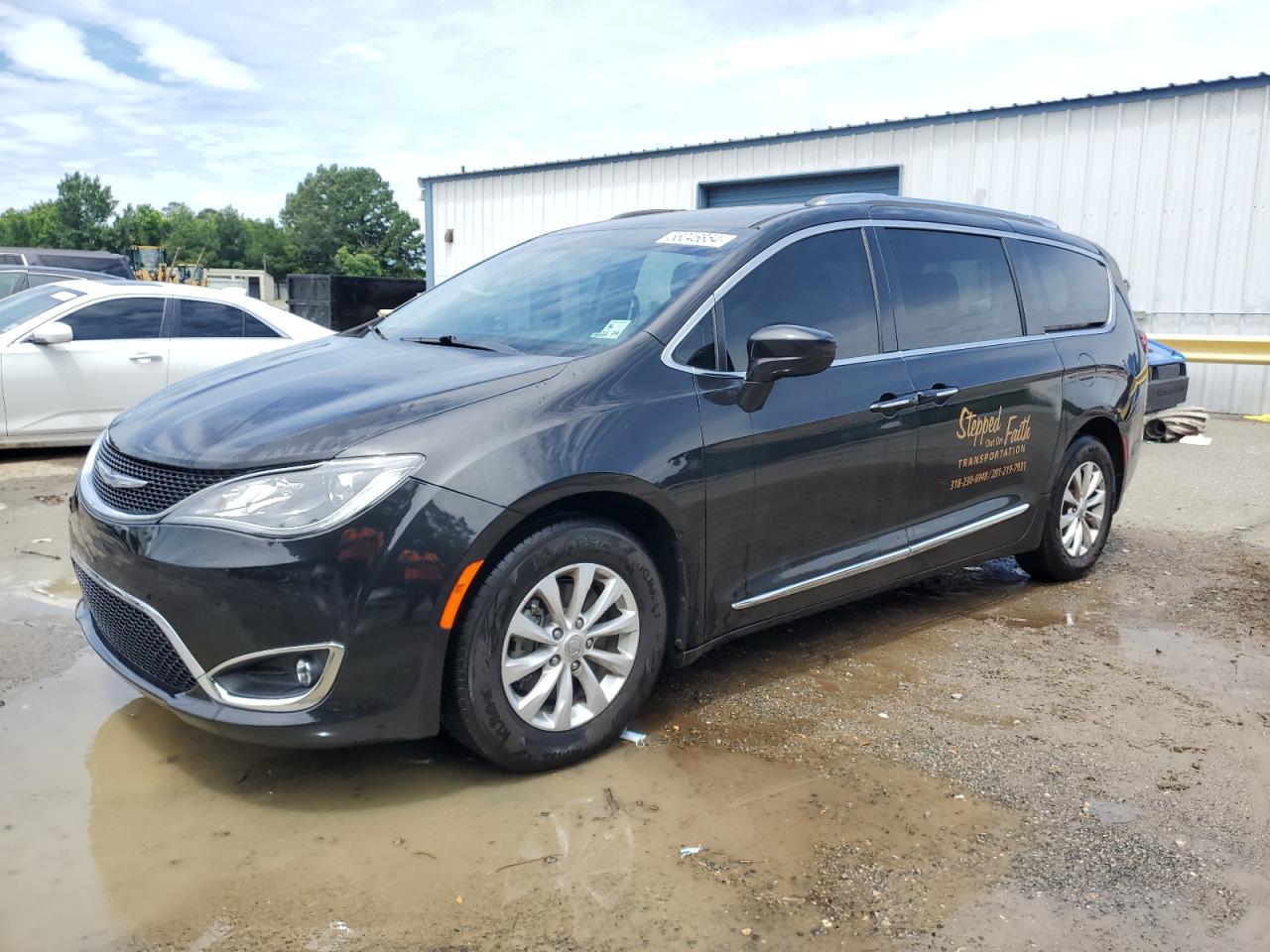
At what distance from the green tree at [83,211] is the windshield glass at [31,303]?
107 m

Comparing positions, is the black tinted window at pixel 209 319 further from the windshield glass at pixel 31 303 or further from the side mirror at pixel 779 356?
the side mirror at pixel 779 356

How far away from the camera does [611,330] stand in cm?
365

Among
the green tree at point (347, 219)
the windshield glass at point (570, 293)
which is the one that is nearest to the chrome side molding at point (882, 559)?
the windshield glass at point (570, 293)

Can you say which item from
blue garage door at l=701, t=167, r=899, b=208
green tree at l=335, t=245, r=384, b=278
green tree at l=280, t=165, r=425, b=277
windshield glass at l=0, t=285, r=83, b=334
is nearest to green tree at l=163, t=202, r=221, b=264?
green tree at l=280, t=165, r=425, b=277

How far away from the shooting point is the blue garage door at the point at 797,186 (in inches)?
617

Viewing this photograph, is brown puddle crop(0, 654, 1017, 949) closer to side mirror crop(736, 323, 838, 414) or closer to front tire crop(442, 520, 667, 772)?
front tire crop(442, 520, 667, 772)

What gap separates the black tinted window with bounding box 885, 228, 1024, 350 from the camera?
4379 mm

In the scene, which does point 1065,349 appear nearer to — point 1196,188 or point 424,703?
point 424,703

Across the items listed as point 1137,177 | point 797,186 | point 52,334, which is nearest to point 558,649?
point 52,334

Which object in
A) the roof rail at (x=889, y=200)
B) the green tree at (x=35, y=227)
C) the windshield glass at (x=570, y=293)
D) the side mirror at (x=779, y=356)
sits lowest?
the side mirror at (x=779, y=356)

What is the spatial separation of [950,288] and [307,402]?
2781mm

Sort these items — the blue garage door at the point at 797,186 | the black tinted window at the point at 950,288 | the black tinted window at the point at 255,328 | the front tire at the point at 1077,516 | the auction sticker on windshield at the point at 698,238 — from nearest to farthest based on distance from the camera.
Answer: the auction sticker on windshield at the point at 698,238 → the black tinted window at the point at 950,288 → the front tire at the point at 1077,516 → the black tinted window at the point at 255,328 → the blue garage door at the point at 797,186

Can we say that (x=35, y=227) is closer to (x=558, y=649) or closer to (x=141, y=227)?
(x=141, y=227)

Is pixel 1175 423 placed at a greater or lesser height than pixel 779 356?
lesser
